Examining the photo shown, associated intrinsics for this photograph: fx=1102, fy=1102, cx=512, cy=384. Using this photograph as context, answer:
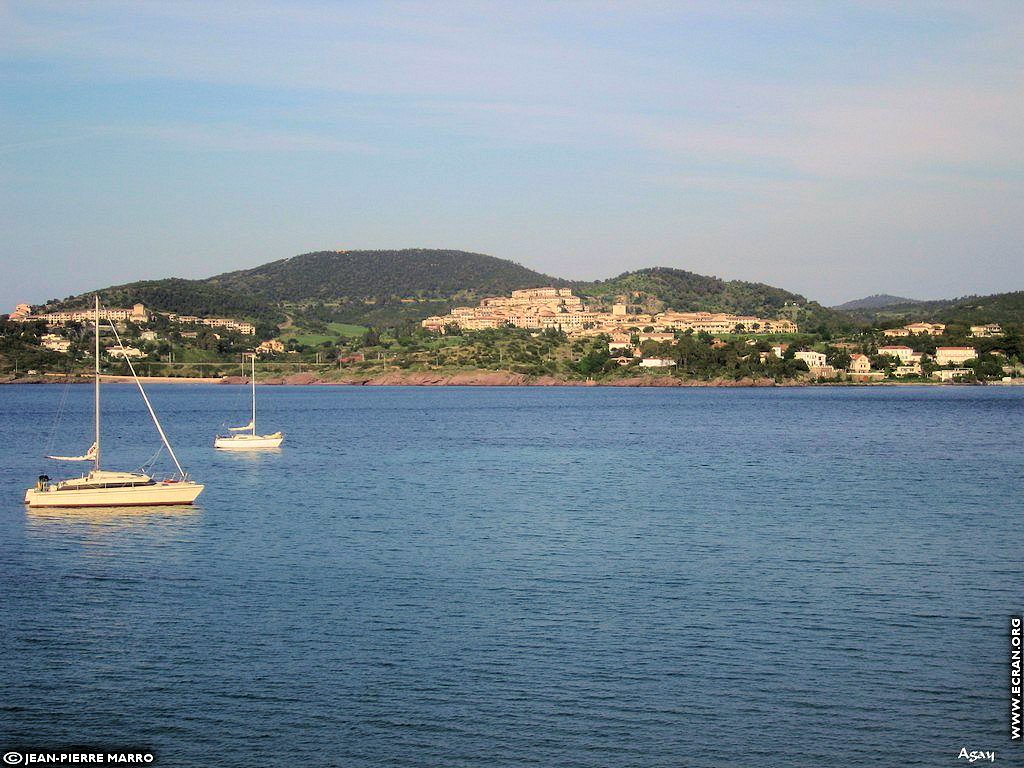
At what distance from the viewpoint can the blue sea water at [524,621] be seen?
44.6ft

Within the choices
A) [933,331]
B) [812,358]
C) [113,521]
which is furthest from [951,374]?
[113,521]

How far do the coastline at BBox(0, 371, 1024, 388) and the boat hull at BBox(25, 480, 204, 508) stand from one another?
129372 mm

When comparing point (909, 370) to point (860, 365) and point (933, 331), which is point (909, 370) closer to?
point (860, 365)

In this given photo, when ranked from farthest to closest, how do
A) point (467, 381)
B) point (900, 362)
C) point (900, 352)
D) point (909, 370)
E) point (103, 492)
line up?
1. point (467, 381)
2. point (900, 352)
3. point (900, 362)
4. point (909, 370)
5. point (103, 492)

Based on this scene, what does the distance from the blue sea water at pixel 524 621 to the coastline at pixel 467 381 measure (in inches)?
4522

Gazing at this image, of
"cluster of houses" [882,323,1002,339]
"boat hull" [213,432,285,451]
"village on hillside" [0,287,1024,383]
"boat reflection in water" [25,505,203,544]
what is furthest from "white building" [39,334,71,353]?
"boat reflection in water" [25,505,203,544]

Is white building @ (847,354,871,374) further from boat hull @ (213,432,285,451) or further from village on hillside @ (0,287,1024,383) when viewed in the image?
boat hull @ (213,432,285,451)

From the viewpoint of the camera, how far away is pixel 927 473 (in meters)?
42.2

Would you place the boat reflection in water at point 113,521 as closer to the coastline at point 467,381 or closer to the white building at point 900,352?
the coastline at point 467,381

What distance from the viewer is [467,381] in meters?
168

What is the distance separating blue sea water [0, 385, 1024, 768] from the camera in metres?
13.6

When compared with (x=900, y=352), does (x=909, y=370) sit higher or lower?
lower

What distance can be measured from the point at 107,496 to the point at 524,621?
17490 mm

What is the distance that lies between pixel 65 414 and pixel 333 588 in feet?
254
